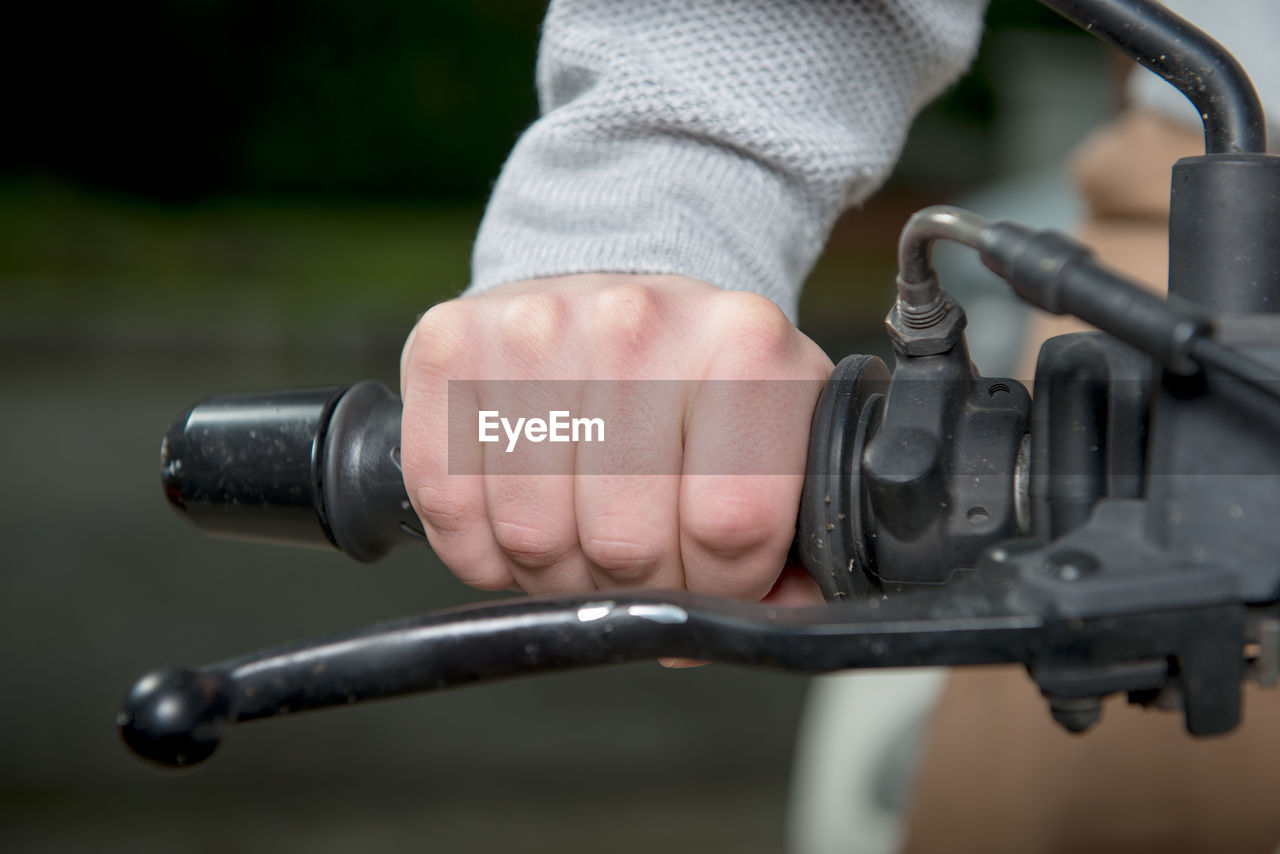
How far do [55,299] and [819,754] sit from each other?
5.75 m

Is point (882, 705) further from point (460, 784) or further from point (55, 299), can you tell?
point (55, 299)

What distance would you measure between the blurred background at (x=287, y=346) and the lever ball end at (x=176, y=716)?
526 mm

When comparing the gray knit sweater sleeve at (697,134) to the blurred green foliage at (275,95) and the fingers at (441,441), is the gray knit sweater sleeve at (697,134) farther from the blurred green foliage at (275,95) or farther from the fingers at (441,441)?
the blurred green foliage at (275,95)

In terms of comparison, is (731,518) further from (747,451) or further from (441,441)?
(441,441)

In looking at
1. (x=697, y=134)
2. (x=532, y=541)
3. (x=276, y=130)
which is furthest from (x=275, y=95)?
(x=532, y=541)

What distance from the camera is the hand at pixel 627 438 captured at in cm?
49

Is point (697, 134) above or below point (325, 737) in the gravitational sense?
above

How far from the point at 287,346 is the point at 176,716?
5.32 metres

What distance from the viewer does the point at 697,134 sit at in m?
0.62

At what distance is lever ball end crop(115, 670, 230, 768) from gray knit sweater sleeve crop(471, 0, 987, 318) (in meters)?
0.29

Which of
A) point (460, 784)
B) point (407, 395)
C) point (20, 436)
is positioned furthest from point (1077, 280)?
point (20, 436)

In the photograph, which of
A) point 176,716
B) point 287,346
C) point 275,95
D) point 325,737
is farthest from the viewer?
point 275,95

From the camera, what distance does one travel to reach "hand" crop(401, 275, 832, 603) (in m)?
0.49

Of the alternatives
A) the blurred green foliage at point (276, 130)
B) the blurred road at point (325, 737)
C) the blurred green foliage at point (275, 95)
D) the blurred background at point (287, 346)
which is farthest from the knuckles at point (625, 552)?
the blurred green foliage at point (275, 95)
